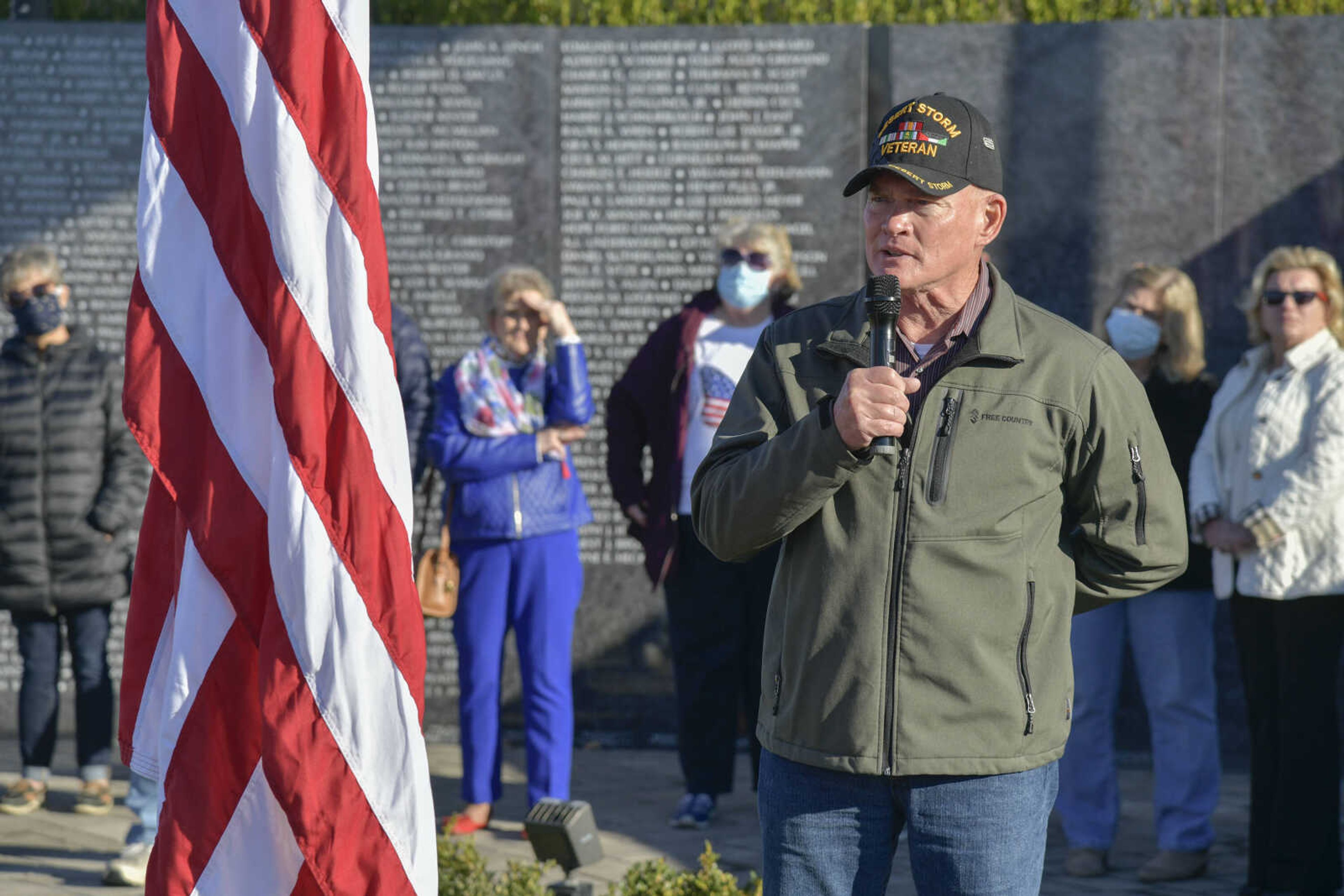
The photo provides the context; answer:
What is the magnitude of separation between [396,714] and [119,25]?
5696mm

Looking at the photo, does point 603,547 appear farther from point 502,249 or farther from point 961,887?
point 961,887

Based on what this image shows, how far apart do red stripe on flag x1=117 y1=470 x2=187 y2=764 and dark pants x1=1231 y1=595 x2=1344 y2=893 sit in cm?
371

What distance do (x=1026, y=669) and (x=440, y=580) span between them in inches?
153

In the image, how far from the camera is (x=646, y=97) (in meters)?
7.84

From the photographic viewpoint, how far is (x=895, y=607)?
2.73 m

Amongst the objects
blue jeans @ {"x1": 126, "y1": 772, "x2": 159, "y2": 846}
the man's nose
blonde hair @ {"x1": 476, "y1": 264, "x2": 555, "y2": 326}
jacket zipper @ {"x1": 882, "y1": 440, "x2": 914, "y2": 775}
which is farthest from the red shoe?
the man's nose

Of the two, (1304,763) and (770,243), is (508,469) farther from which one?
(1304,763)

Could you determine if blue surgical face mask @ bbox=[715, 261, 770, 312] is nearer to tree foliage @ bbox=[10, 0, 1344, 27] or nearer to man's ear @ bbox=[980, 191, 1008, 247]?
tree foliage @ bbox=[10, 0, 1344, 27]

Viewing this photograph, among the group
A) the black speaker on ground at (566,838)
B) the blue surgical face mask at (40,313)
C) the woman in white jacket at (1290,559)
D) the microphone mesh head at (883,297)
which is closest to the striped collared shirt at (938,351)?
the microphone mesh head at (883,297)

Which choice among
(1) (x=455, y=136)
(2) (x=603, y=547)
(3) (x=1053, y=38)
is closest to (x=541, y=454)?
(2) (x=603, y=547)

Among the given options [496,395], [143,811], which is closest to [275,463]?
[143,811]

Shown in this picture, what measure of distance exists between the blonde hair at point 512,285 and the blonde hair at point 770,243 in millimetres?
732

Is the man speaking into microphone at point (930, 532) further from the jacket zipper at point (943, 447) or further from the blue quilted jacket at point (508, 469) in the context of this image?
the blue quilted jacket at point (508, 469)

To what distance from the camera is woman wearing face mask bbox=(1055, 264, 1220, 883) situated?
584 cm
